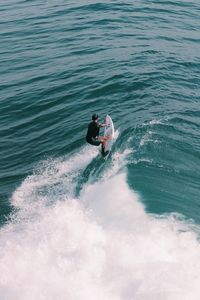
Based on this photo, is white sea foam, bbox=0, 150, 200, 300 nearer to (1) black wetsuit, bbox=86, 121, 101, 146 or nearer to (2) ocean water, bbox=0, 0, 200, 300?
(2) ocean water, bbox=0, 0, 200, 300

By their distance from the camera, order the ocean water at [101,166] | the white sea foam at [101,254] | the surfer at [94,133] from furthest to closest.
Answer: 1. the surfer at [94,133]
2. the ocean water at [101,166]
3. the white sea foam at [101,254]

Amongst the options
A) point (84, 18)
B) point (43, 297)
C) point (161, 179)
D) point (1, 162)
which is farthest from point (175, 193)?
point (84, 18)

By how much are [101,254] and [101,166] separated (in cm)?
687

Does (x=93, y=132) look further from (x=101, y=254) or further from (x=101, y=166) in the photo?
(x=101, y=254)

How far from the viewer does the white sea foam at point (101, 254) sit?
16.1 m

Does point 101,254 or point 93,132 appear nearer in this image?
point 101,254

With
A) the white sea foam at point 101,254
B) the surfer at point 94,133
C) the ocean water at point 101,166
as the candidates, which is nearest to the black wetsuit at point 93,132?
the surfer at point 94,133

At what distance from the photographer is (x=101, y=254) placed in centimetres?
1755

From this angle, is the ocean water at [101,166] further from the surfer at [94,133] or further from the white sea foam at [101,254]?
the surfer at [94,133]

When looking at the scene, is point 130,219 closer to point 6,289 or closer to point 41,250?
point 41,250

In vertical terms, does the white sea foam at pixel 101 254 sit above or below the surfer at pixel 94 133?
below

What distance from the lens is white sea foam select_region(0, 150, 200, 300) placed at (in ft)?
52.9

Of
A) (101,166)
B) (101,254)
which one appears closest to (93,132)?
(101,166)

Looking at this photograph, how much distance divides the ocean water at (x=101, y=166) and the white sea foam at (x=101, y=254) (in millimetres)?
45
